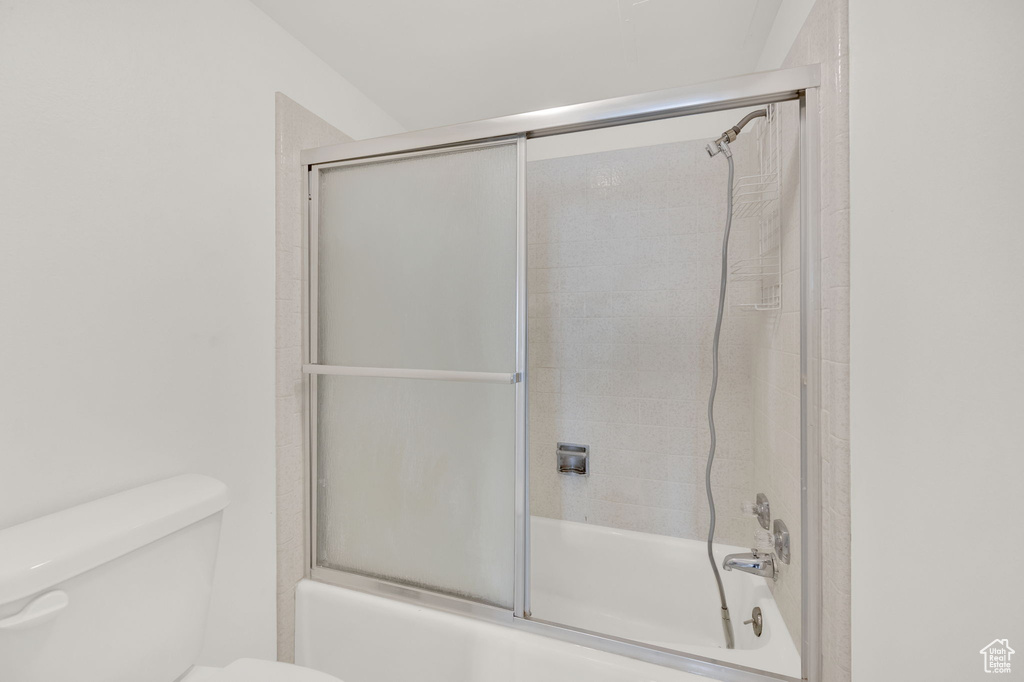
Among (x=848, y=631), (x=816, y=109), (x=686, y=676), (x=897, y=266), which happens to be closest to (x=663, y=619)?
(x=686, y=676)

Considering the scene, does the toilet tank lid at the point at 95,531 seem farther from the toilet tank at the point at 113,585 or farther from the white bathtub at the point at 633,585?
the white bathtub at the point at 633,585

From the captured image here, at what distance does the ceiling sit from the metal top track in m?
0.36

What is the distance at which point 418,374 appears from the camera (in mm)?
1204

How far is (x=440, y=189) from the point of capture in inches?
47.9

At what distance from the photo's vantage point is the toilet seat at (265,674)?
0.90m

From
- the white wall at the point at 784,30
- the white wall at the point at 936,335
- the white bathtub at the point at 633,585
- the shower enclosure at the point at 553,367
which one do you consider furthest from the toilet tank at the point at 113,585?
the white wall at the point at 784,30

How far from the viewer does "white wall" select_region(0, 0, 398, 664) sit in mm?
752

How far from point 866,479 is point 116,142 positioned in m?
1.72

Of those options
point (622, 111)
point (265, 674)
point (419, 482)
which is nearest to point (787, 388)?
point (622, 111)

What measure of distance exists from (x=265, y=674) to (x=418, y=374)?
76 centimetres

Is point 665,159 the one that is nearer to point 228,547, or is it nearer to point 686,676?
point 686,676

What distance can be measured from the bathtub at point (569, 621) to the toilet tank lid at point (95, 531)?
2.00 feet

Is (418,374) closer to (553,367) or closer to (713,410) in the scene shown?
(553,367)
